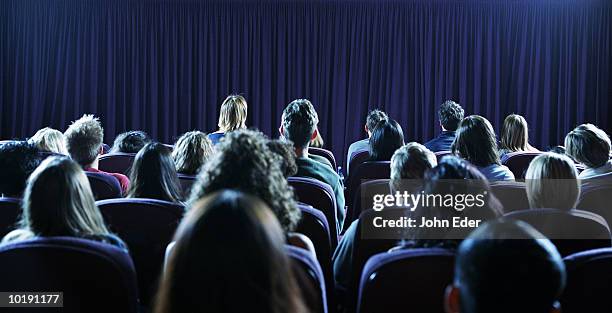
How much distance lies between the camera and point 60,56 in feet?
32.2

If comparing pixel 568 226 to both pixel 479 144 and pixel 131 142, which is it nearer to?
pixel 479 144

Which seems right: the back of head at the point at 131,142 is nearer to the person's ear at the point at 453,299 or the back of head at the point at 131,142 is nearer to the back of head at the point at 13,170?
the back of head at the point at 13,170

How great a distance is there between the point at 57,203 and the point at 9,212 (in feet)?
2.94

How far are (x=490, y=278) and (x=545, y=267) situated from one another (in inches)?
5.2

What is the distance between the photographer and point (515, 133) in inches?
234

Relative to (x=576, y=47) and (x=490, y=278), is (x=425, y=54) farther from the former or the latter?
(x=490, y=278)

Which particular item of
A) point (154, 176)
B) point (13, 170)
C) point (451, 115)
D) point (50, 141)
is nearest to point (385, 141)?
point (451, 115)

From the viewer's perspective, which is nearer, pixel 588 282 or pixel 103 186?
pixel 588 282

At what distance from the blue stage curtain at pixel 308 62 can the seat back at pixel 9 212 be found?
264 inches

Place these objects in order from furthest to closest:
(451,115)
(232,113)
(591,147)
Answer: (451,115) < (232,113) < (591,147)

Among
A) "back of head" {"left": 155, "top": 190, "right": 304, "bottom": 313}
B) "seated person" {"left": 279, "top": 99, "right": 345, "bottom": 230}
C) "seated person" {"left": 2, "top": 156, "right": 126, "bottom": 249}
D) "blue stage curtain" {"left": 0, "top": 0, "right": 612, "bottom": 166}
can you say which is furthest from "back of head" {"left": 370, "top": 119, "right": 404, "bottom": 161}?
"blue stage curtain" {"left": 0, "top": 0, "right": 612, "bottom": 166}

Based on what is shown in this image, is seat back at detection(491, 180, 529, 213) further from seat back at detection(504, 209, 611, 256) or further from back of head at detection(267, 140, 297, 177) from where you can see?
back of head at detection(267, 140, 297, 177)

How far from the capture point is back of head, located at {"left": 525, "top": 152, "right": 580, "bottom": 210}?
3070mm

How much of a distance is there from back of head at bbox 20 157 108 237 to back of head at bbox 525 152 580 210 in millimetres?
1925
